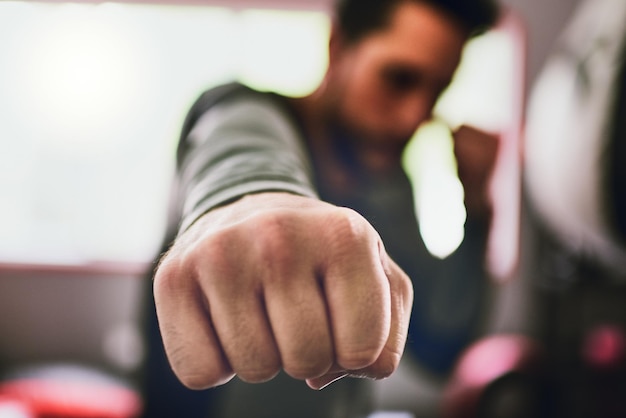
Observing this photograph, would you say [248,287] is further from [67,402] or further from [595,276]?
[595,276]

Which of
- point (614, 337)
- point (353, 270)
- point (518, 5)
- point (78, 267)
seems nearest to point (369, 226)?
point (353, 270)

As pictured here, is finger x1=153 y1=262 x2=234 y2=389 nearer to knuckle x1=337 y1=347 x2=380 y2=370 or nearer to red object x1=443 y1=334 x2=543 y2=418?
knuckle x1=337 y1=347 x2=380 y2=370

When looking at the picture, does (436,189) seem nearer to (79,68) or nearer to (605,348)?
(79,68)

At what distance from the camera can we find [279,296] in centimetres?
9

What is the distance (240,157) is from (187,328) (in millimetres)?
45

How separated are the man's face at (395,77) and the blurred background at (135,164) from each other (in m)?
0.34

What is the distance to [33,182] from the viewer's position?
1049 mm

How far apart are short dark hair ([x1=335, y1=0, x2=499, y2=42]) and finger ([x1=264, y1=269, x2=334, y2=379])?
0.19 metres

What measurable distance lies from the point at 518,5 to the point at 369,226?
1.72m

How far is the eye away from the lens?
23 centimetres

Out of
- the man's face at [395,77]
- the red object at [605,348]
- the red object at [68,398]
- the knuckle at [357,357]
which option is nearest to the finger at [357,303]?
the knuckle at [357,357]

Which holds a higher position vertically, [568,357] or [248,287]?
[248,287]

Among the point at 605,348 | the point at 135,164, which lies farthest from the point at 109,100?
the point at 605,348

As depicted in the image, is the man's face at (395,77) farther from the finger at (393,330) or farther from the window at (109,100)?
the window at (109,100)
